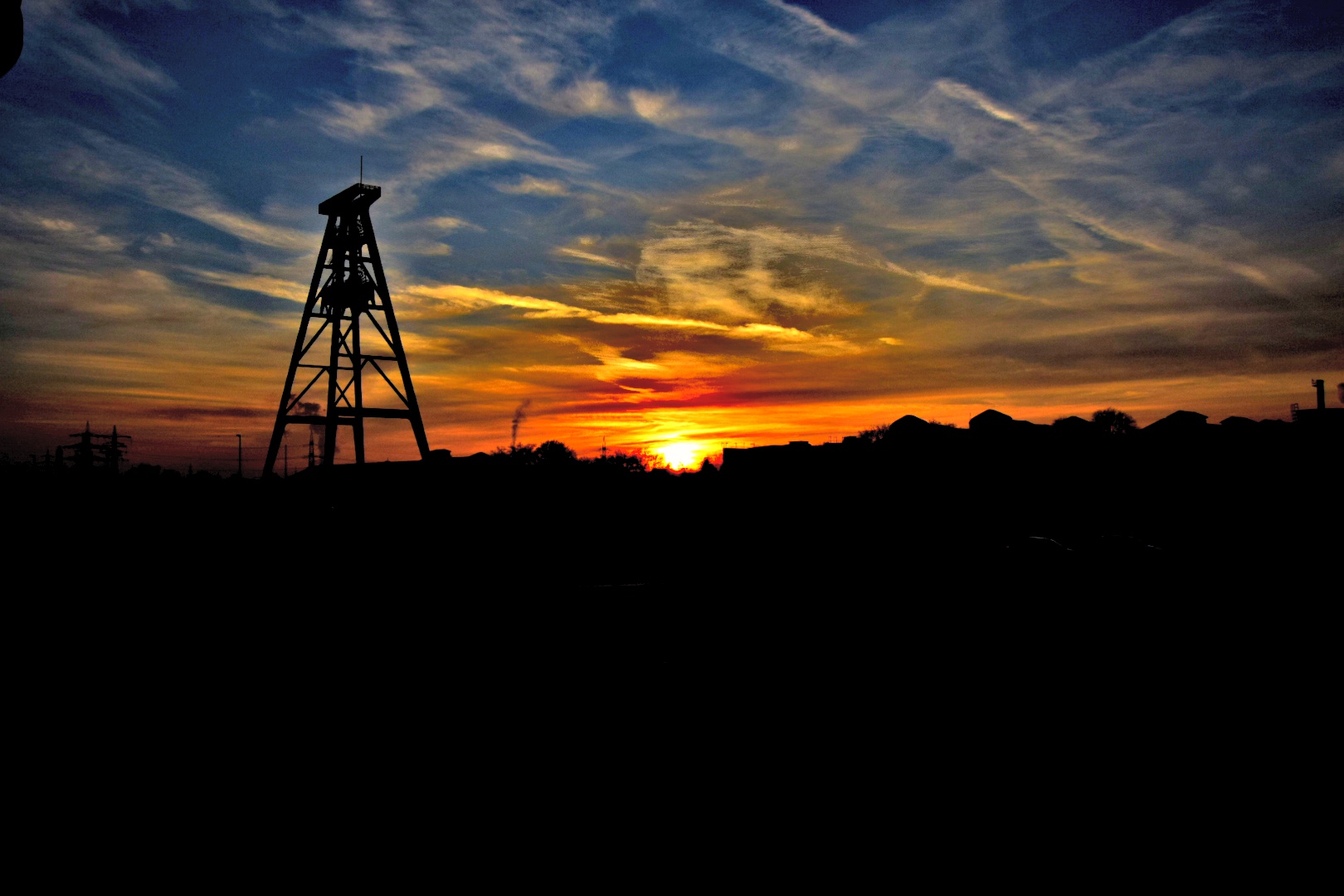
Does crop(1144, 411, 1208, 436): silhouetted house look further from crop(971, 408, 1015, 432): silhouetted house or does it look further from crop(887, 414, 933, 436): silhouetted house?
crop(887, 414, 933, 436): silhouetted house

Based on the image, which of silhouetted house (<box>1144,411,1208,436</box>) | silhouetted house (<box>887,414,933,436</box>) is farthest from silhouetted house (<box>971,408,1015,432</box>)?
silhouetted house (<box>1144,411,1208,436</box>)

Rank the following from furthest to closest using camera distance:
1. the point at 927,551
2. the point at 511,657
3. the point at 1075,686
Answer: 1. the point at 927,551
2. the point at 511,657
3. the point at 1075,686

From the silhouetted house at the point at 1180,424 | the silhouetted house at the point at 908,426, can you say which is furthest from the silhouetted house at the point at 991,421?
the silhouetted house at the point at 1180,424

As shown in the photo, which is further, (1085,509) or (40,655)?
(1085,509)

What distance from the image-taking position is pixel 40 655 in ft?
20.3

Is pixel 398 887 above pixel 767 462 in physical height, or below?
below

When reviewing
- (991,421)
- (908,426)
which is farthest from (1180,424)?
(908,426)

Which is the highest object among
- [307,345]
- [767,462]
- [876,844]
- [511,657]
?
[307,345]

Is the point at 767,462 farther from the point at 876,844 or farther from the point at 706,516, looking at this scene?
the point at 876,844

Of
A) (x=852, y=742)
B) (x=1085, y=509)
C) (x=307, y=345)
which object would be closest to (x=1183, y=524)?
(x=1085, y=509)

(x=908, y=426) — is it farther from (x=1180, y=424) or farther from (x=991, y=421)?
(x=1180, y=424)

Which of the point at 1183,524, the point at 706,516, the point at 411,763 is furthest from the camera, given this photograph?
the point at 706,516

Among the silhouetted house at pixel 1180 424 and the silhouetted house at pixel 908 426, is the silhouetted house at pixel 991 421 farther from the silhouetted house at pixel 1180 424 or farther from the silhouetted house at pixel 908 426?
the silhouetted house at pixel 1180 424

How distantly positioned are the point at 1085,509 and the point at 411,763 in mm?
12402
